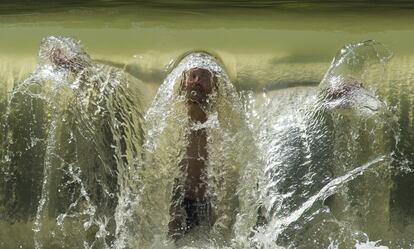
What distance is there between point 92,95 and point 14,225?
0.41 meters

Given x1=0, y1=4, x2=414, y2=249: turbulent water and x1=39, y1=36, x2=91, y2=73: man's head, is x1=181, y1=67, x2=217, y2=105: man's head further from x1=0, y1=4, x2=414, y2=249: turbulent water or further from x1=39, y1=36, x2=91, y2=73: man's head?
x1=39, y1=36, x2=91, y2=73: man's head

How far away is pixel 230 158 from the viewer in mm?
2170

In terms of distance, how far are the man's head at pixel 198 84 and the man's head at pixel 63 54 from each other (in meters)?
0.27

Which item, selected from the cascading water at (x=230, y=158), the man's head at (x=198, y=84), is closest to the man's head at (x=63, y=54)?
the cascading water at (x=230, y=158)

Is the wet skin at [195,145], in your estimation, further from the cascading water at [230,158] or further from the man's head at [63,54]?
the man's head at [63,54]

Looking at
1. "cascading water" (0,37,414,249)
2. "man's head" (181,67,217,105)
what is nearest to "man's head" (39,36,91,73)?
"cascading water" (0,37,414,249)

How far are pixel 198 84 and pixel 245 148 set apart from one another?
19 cm

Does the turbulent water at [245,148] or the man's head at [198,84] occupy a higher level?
the man's head at [198,84]

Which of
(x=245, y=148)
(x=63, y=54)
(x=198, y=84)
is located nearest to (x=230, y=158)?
(x=245, y=148)

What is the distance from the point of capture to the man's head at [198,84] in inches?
84.0

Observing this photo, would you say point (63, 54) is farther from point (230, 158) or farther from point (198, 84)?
point (230, 158)

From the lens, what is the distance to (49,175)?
2.33 meters

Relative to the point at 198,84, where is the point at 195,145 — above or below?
below

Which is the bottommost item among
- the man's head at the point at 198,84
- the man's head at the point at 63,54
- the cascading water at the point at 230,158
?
the cascading water at the point at 230,158
